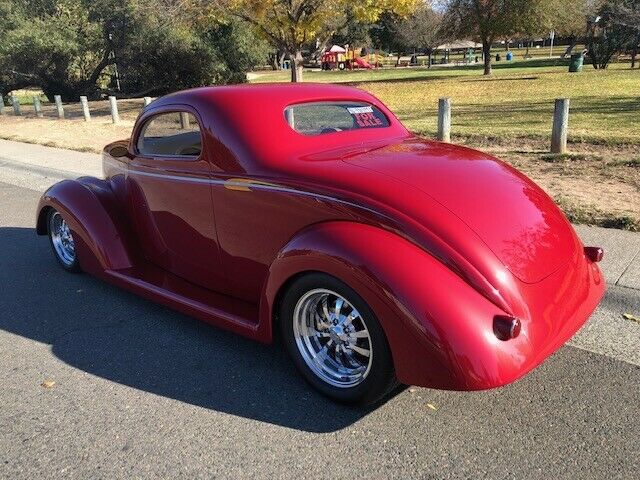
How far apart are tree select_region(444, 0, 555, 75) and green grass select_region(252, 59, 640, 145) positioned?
5.95 m

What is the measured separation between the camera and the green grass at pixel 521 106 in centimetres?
1075

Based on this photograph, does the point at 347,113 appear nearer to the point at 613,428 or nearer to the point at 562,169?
the point at 613,428

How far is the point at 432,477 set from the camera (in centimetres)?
243

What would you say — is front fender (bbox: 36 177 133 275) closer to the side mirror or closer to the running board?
the running board

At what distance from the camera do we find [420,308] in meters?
2.50

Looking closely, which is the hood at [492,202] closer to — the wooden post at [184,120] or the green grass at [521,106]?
the wooden post at [184,120]

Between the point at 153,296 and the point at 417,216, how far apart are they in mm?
1974

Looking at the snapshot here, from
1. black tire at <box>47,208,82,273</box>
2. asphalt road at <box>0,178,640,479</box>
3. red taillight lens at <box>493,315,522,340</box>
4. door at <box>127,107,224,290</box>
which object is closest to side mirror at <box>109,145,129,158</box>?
door at <box>127,107,224,290</box>

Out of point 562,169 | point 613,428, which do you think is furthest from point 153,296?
point 562,169

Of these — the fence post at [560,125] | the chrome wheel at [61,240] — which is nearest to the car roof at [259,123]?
the chrome wheel at [61,240]

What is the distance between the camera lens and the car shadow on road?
9.80ft

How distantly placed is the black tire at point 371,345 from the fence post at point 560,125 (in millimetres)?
6766

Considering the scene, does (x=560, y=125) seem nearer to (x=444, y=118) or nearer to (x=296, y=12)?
(x=444, y=118)

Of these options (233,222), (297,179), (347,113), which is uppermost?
(347,113)
